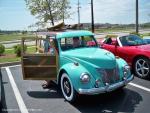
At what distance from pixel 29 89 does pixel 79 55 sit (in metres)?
2.31

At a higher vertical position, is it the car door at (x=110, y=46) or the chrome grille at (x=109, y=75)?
the car door at (x=110, y=46)

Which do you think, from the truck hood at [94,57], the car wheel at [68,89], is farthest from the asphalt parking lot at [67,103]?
the truck hood at [94,57]

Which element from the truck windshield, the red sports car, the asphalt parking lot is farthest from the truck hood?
the red sports car

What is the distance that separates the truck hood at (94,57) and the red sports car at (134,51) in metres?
2.21

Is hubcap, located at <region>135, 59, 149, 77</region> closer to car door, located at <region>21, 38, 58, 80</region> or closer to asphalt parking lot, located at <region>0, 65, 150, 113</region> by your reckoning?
asphalt parking lot, located at <region>0, 65, 150, 113</region>

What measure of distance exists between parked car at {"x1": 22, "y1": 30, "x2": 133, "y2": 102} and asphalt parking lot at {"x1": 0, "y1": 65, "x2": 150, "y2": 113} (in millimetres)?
389

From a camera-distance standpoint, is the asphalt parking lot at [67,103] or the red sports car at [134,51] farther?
the red sports car at [134,51]

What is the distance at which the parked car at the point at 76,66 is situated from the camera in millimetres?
6535

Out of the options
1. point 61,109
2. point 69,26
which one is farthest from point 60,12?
point 61,109

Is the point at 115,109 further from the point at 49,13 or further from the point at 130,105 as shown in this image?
A: the point at 49,13

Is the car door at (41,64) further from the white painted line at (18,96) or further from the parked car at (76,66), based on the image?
the white painted line at (18,96)

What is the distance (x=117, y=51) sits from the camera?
393 inches

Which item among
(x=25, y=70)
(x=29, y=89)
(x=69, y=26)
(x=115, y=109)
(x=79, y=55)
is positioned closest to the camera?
(x=115, y=109)

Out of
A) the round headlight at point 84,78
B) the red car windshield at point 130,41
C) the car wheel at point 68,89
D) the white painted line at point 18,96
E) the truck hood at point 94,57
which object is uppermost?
the red car windshield at point 130,41
